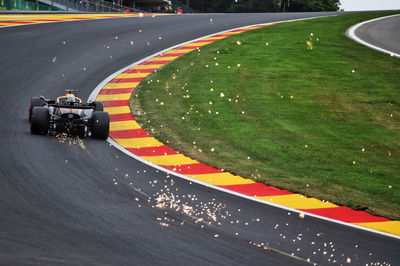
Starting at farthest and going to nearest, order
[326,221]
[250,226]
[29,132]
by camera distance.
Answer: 1. [29,132]
2. [326,221]
3. [250,226]

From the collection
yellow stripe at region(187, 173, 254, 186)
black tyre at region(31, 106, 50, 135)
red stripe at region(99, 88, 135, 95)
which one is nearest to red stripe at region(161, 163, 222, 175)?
yellow stripe at region(187, 173, 254, 186)

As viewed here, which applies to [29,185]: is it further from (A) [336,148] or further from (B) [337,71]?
(B) [337,71]

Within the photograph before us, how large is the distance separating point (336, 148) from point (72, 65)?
10691mm

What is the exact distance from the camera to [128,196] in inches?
375

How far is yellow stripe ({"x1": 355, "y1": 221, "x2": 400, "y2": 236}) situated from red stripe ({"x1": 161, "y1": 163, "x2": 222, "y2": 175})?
3.22 metres

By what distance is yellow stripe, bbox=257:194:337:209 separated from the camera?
9.86 meters

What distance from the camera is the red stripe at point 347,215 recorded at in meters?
9.38

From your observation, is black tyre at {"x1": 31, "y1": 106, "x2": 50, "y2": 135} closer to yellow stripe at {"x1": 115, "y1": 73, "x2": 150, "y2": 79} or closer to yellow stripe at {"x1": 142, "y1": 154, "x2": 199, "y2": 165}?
yellow stripe at {"x1": 142, "y1": 154, "x2": 199, "y2": 165}

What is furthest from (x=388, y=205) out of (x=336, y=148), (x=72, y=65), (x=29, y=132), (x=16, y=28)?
(x=16, y=28)

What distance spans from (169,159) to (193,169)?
821 millimetres

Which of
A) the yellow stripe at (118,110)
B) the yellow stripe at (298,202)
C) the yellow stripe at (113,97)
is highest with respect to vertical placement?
the yellow stripe at (113,97)

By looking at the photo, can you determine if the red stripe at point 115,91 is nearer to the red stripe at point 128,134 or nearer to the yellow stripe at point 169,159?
the red stripe at point 128,134

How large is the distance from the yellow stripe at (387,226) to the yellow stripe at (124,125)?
7015 millimetres

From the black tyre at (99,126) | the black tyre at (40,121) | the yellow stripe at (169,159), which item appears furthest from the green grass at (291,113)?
the black tyre at (40,121)
